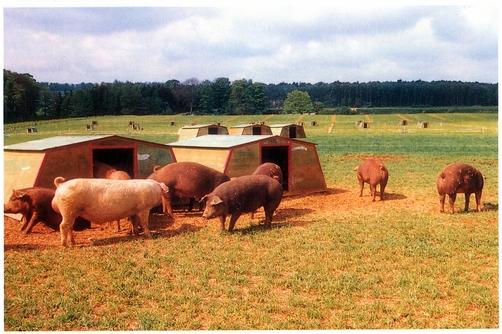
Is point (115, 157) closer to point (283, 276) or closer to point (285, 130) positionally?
point (283, 276)

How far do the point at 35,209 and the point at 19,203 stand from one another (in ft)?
1.25

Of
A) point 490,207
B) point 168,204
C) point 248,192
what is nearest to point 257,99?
point 490,207

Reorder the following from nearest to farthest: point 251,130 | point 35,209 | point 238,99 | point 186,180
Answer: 1. point 35,209
2. point 186,180
3. point 251,130
4. point 238,99

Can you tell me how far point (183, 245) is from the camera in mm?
11289

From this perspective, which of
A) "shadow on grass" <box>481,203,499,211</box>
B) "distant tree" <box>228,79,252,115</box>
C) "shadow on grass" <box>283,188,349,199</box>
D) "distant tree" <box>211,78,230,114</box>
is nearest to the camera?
"shadow on grass" <box>481,203,499,211</box>

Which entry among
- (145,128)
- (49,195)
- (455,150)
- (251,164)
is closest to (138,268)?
(49,195)

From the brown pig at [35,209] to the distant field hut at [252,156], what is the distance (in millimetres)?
5377

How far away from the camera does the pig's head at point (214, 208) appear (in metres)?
11.9

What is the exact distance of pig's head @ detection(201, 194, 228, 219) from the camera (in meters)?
11.9

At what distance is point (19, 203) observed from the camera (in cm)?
1209

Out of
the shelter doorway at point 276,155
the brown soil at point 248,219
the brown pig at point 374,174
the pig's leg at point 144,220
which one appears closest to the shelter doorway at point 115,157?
the brown soil at point 248,219

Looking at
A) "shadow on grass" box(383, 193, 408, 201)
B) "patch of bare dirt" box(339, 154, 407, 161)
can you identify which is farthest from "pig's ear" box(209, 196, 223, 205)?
"patch of bare dirt" box(339, 154, 407, 161)

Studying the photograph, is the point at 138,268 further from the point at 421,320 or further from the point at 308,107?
the point at 308,107

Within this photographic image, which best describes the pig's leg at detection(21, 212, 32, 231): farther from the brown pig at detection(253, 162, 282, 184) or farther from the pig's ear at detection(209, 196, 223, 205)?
the brown pig at detection(253, 162, 282, 184)
